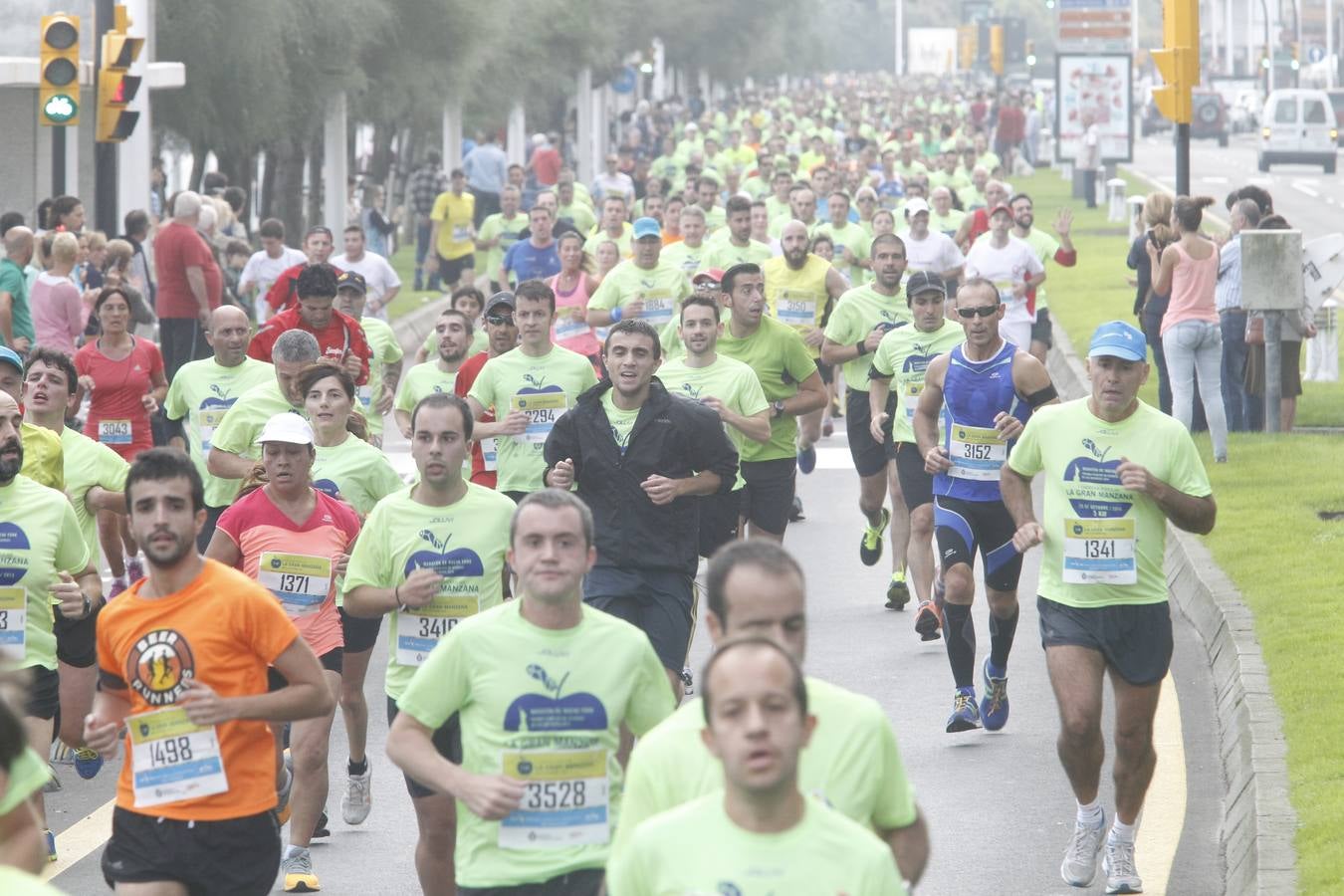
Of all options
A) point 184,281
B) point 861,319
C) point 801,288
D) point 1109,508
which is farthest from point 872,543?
point 184,281

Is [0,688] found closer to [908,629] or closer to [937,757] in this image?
[937,757]

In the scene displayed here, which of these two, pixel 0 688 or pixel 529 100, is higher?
pixel 529 100

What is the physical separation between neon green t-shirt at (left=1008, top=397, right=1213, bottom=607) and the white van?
58.8m

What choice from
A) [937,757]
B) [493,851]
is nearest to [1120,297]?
[937,757]

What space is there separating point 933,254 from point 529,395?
8.59 metres

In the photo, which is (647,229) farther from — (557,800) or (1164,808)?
(557,800)

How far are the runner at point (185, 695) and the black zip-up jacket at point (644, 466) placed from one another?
105 inches

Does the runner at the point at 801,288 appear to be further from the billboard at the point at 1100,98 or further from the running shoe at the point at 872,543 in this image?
the billboard at the point at 1100,98

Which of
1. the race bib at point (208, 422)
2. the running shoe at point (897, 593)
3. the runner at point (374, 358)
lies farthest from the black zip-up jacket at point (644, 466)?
the running shoe at point (897, 593)

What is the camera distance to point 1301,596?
39.0ft

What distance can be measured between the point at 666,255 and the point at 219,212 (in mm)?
6741

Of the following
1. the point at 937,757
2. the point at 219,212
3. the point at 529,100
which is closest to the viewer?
the point at 937,757

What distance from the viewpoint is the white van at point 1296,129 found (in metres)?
64.8

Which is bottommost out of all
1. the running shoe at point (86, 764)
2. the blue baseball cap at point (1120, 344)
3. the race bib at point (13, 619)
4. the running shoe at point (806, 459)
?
the running shoe at point (86, 764)
